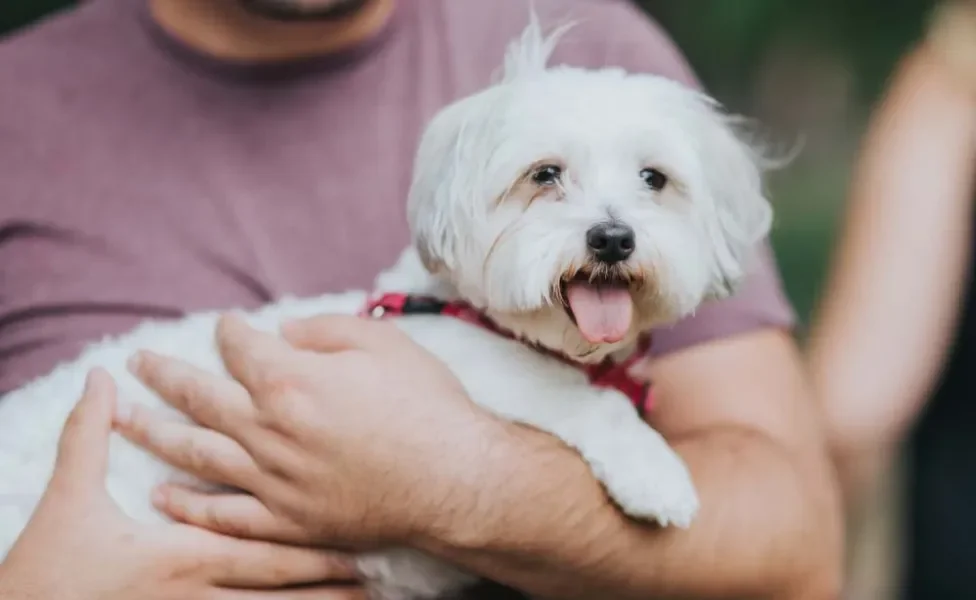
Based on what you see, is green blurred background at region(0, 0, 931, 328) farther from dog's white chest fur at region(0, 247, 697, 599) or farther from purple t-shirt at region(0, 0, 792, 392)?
dog's white chest fur at region(0, 247, 697, 599)

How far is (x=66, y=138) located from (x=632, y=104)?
0.76m

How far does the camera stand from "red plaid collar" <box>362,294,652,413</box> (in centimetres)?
115

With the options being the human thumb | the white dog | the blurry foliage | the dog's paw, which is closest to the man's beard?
the white dog

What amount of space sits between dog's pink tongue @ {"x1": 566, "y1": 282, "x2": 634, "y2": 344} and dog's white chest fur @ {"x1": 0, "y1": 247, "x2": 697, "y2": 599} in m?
0.13

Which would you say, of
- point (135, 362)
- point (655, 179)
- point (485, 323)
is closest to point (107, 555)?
point (135, 362)

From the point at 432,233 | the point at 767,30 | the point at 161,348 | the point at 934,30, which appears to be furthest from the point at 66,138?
the point at 767,30

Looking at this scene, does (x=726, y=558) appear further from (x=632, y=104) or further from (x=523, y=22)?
(x=523, y=22)

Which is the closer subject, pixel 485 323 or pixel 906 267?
pixel 485 323

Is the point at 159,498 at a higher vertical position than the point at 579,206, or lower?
lower

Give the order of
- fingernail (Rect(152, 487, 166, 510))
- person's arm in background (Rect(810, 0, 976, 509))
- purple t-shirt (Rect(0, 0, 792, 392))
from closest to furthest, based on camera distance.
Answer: fingernail (Rect(152, 487, 166, 510)) < purple t-shirt (Rect(0, 0, 792, 392)) < person's arm in background (Rect(810, 0, 976, 509))

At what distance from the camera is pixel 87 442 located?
1060mm

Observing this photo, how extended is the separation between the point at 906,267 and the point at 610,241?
2.67 ft

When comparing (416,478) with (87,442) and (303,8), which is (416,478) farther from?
(303,8)

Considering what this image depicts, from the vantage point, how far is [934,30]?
5.59ft
